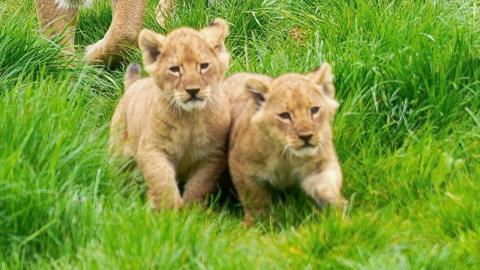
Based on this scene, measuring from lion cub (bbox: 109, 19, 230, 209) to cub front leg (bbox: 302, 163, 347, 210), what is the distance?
53 centimetres

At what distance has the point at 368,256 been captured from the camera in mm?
4520

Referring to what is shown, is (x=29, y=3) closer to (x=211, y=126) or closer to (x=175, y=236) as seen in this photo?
(x=211, y=126)

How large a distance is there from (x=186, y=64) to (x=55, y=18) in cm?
259

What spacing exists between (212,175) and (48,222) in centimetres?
106

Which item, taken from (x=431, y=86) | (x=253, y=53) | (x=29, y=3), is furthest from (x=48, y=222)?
(x=29, y=3)

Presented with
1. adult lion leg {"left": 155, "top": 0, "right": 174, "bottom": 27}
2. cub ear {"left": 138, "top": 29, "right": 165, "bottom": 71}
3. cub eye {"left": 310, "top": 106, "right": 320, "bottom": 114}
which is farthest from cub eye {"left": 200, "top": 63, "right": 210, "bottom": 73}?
adult lion leg {"left": 155, "top": 0, "right": 174, "bottom": 27}

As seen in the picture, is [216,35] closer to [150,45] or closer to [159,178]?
[150,45]

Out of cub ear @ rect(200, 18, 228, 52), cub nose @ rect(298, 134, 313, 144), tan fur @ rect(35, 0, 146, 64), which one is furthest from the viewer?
tan fur @ rect(35, 0, 146, 64)

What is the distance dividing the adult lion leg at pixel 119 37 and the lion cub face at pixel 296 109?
2127mm

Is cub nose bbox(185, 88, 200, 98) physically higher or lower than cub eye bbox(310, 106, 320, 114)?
higher

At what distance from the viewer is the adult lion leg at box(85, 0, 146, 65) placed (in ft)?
23.3

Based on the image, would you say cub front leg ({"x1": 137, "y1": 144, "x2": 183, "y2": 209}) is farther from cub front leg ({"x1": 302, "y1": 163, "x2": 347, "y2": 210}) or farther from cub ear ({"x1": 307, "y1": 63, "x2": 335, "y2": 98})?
cub ear ({"x1": 307, "y1": 63, "x2": 335, "y2": 98})

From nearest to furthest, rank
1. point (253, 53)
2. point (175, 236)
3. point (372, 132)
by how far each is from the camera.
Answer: point (175, 236) → point (372, 132) → point (253, 53)

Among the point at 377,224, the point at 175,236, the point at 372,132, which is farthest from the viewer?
the point at 372,132
